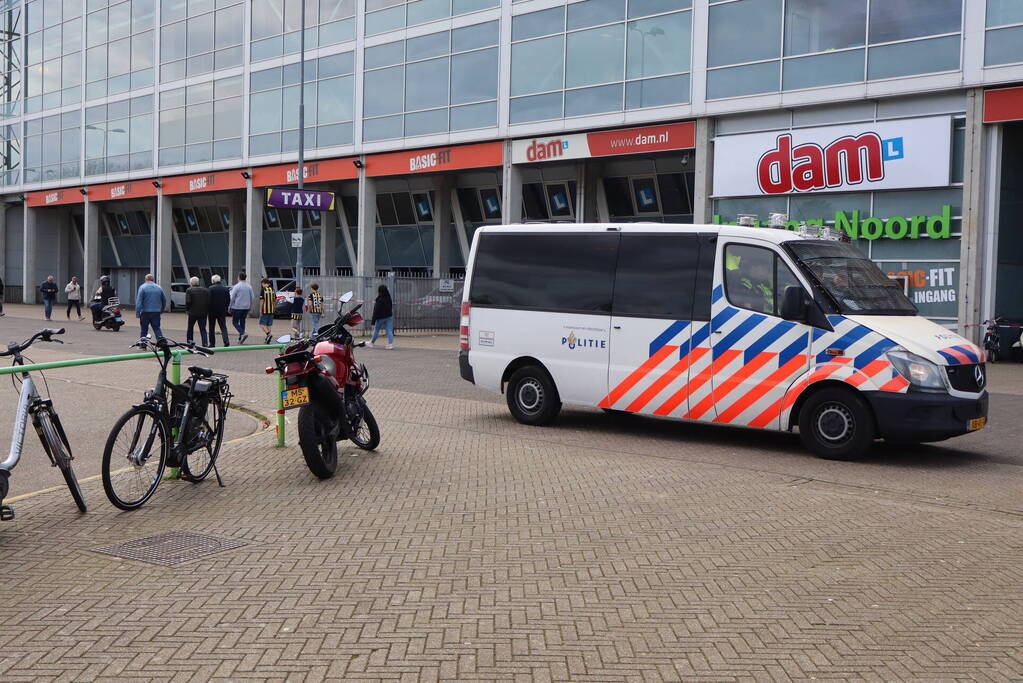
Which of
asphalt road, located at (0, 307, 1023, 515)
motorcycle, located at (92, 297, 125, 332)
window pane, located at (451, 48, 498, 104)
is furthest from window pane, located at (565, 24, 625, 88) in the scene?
motorcycle, located at (92, 297, 125, 332)

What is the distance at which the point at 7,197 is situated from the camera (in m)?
58.2

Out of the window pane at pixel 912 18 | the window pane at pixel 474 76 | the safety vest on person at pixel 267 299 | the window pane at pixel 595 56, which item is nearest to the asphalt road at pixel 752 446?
the window pane at pixel 912 18

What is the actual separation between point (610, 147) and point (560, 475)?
21039mm

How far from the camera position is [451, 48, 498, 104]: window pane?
3148 cm

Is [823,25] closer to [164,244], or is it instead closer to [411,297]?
[411,297]

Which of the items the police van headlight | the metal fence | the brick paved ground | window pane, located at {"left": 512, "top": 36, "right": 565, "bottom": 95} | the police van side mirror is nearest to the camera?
the brick paved ground

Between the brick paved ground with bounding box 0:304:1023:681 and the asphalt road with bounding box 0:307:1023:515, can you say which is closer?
the brick paved ground with bounding box 0:304:1023:681

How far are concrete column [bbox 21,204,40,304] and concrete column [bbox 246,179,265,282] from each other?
20.3 m

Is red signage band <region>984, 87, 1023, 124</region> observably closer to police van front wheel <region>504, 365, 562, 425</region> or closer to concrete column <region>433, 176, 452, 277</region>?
police van front wheel <region>504, 365, 562, 425</region>

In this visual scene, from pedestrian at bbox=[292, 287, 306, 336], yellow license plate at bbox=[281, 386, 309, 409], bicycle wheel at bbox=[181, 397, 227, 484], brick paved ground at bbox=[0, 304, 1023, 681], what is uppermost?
pedestrian at bbox=[292, 287, 306, 336]

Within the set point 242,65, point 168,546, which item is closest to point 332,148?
point 242,65

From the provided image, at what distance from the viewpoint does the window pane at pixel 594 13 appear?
92.2 feet

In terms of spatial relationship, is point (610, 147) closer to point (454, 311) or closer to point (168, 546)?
point (454, 311)

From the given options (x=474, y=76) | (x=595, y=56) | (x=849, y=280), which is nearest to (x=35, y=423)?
(x=849, y=280)
